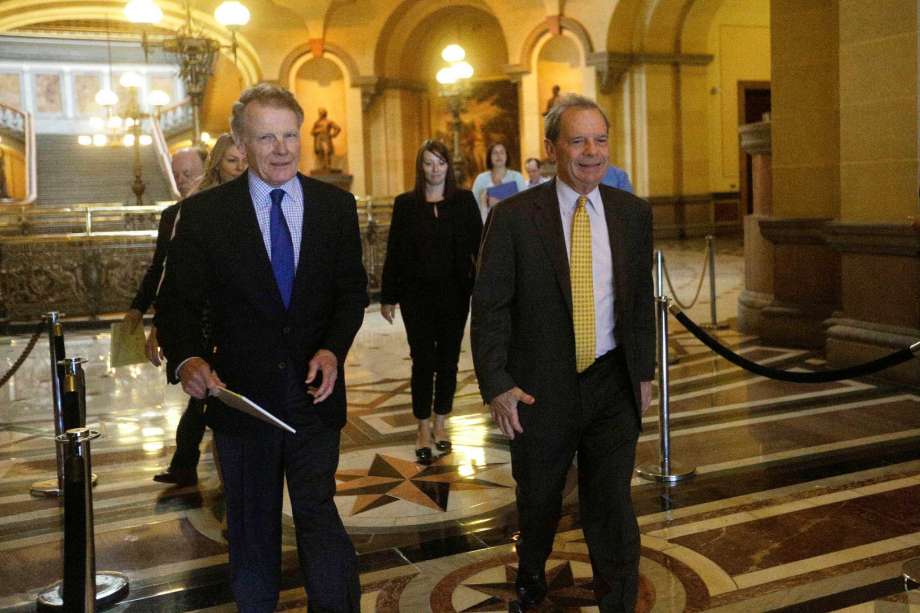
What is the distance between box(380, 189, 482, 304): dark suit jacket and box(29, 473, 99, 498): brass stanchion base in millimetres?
1805

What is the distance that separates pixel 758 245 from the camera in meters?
8.60

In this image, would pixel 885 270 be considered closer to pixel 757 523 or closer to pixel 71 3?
pixel 757 523

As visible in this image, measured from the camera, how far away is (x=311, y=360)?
2645 millimetres

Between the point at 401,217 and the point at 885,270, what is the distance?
345cm

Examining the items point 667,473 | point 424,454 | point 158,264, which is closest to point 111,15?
point 424,454

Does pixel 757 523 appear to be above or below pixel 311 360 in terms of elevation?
below

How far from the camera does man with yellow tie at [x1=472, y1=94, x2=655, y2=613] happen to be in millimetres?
2816

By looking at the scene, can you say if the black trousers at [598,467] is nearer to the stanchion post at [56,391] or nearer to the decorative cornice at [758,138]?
the stanchion post at [56,391]

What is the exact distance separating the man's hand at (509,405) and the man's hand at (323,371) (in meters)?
0.48

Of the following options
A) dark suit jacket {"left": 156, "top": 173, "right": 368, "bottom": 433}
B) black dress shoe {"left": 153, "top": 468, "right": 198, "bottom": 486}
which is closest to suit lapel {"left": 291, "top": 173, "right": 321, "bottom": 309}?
dark suit jacket {"left": 156, "top": 173, "right": 368, "bottom": 433}

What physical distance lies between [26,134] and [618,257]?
29.0 meters

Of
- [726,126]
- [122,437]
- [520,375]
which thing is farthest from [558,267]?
[726,126]

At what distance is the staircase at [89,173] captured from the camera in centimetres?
2734

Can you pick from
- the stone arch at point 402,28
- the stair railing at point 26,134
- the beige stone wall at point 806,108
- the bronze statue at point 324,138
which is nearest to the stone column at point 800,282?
the beige stone wall at point 806,108
